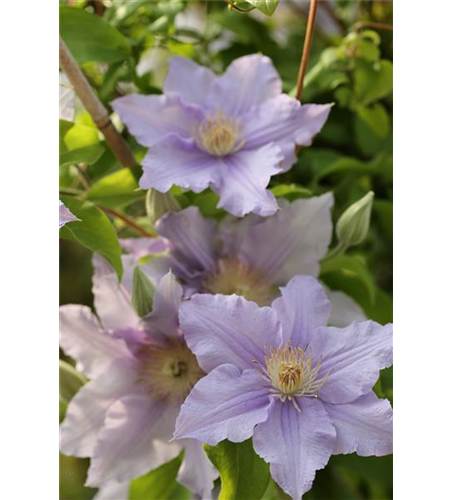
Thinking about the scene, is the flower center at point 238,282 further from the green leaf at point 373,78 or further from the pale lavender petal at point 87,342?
the green leaf at point 373,78

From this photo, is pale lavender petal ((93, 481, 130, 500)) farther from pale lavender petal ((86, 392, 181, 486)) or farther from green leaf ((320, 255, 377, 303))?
green leaf ((320, 255, 377, 303))

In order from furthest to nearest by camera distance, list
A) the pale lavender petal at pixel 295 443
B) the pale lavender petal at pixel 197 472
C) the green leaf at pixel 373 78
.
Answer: the green leaf at pixel 373 78 → the pale lavender petal at pixel 197 472 → the pale lavender petal at pixel 295 443

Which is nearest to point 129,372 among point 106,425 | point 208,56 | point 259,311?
point 106,425

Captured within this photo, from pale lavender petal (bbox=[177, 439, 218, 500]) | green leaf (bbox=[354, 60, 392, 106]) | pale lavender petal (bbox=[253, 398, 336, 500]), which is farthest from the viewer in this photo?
green leaf (bbox=[354, 60, 392, 106])

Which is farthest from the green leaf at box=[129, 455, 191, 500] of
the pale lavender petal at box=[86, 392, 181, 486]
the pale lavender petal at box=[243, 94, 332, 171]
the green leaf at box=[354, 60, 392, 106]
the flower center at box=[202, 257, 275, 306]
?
the green leaf at box=[354, 60, 392, 106]

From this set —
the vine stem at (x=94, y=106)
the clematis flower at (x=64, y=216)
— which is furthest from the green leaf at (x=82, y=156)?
the clematis flower at (x=64, y=216)

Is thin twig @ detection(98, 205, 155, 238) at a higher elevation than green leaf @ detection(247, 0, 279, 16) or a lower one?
lower

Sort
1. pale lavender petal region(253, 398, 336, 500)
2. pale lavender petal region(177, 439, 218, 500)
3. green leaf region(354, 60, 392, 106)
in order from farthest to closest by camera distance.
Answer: green leaf region(354, 60, 392, 106), pale lavender petal region(177, 439, 218, 500), pale lavender petal region(253, 398, 336, 500)
